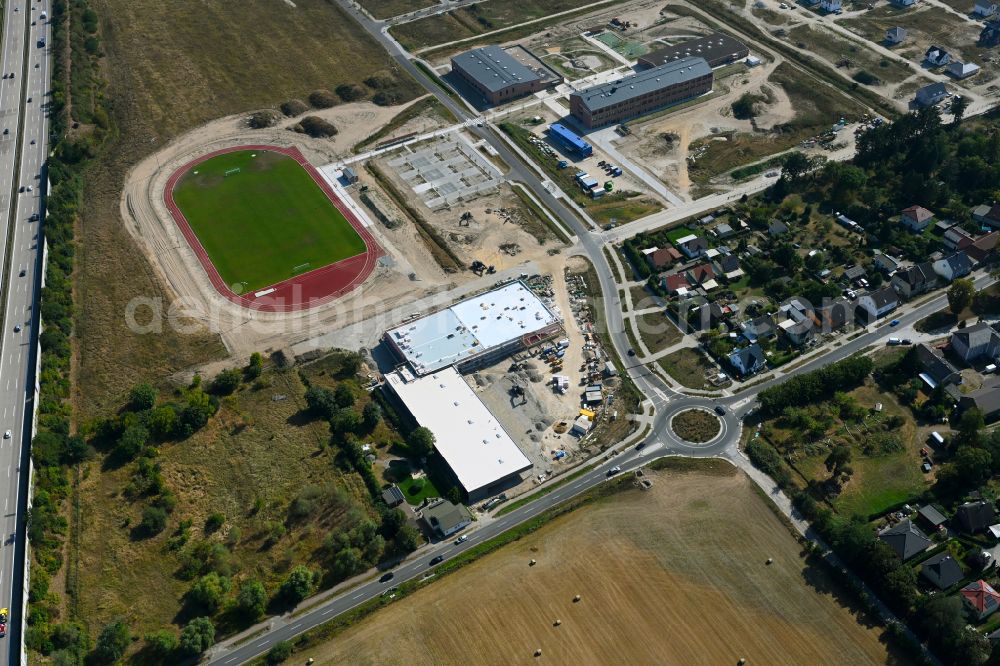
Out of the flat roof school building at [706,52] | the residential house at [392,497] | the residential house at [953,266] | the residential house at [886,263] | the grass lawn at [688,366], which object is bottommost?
the residential house at [392,497]

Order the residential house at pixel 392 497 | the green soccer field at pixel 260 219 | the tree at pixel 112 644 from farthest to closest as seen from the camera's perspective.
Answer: the green soccer field at pixel 260 219 < the residential house at pixel 392 497 < the tree at pixel 112 644

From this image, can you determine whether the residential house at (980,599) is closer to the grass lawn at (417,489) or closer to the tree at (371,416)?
the grass lawn at (417,489)

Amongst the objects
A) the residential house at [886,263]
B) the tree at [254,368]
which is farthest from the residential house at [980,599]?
the tree at [254,368]

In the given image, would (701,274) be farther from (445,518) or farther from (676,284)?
(445,518)

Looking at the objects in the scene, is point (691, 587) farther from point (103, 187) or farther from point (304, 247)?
point (103, 187)

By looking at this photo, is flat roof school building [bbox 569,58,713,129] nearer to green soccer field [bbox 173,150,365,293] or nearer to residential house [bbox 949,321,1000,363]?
green soccer field [bbox 173,150,365,293]

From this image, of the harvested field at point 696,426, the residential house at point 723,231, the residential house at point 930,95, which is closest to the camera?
the harvested field at point 696,426

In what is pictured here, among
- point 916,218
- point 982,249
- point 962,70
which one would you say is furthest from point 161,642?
point 962,70
